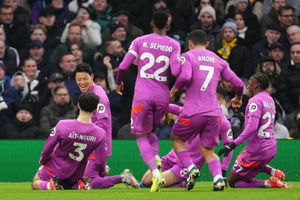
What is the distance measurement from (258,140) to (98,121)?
241 centimetres

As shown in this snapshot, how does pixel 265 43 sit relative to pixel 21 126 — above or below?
above

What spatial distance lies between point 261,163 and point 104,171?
92.7 inches

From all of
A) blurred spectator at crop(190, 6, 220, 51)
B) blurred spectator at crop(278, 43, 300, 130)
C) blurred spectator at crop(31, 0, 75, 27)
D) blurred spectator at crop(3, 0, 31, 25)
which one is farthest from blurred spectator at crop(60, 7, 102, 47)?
blurred spectator at crop(278, 43, 300, 130)

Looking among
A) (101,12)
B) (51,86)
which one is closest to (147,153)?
(51,86)

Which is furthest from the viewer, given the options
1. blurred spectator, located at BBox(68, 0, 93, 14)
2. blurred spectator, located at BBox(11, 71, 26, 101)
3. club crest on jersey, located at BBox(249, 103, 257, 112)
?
blurred spectator, located at BBox(68, 0, 93, 14)

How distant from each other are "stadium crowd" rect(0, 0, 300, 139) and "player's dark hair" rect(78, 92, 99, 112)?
4.56 m

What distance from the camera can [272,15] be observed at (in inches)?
720

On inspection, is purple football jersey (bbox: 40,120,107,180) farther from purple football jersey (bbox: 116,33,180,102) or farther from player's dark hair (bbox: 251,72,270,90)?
player's dark hair (bbox: 251,72,270,90)

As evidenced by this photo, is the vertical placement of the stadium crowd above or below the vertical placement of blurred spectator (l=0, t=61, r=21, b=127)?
above

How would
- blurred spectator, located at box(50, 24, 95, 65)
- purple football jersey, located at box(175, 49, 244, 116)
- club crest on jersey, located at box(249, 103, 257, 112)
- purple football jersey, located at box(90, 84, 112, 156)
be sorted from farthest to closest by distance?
1. blurred spectator, located at box(50, 24, 95, 65)
2. club crest on jersey, located at box(249, 103, 257, 112)
3. purple football jersey, located at box(90, 84, 112, 156)
4. purple football jersey, located at box(175, 49, 244, 116)

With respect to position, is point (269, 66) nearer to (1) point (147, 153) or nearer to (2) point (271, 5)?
(2) point (271, 5)

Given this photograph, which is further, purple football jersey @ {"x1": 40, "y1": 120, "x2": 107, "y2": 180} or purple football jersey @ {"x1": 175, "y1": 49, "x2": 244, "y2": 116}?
purple football jersey @ {"x1": 175, "y1": 49, "x2": 244, "y2": 116}

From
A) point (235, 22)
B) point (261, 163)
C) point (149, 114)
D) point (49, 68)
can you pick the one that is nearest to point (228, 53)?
point (235, 22)

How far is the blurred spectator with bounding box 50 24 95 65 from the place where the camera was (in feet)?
59.9
